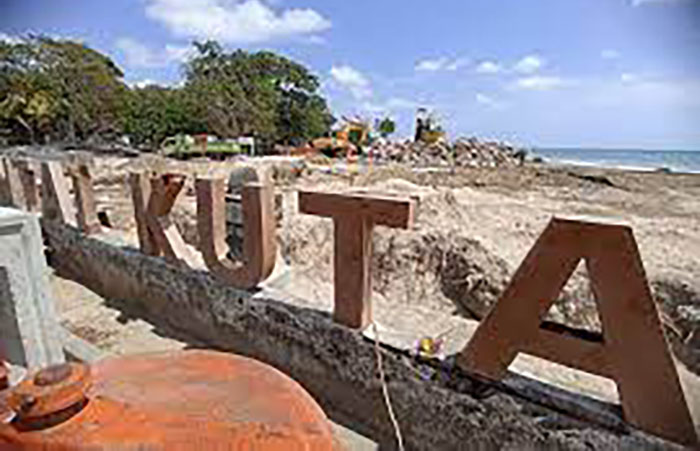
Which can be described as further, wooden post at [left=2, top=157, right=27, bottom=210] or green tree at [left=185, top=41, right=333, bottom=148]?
green tree at [left=185, top=41, right=333, bottom=148]

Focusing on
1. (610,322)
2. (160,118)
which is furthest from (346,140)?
(610,322)

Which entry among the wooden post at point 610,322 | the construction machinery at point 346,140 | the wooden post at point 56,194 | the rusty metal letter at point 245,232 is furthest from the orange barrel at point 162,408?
the construction machinery at point 346,140

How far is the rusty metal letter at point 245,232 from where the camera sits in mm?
3639

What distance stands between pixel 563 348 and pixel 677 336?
13.4 ft

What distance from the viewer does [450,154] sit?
3347 centimetres

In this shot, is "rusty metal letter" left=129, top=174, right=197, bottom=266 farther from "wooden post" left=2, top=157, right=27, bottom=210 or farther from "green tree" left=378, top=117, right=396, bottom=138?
"green tree" left=378, top=117, right=396, bottom=138

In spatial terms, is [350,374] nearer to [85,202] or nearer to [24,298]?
[24,298]

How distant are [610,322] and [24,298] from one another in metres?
3.32

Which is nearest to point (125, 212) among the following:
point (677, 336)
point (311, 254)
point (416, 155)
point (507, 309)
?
point (311, 254)

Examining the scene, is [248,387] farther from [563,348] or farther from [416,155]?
[416,155]

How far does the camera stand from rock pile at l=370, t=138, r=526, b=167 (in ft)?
103

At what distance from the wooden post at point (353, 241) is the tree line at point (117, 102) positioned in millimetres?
32512

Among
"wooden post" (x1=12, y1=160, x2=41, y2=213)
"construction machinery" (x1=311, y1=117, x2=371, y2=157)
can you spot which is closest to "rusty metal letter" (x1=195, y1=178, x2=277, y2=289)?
"wooden post" (x1=12, y1=160, x2=41, y2=213)

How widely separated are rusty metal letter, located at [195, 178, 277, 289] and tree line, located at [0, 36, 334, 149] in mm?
31137
